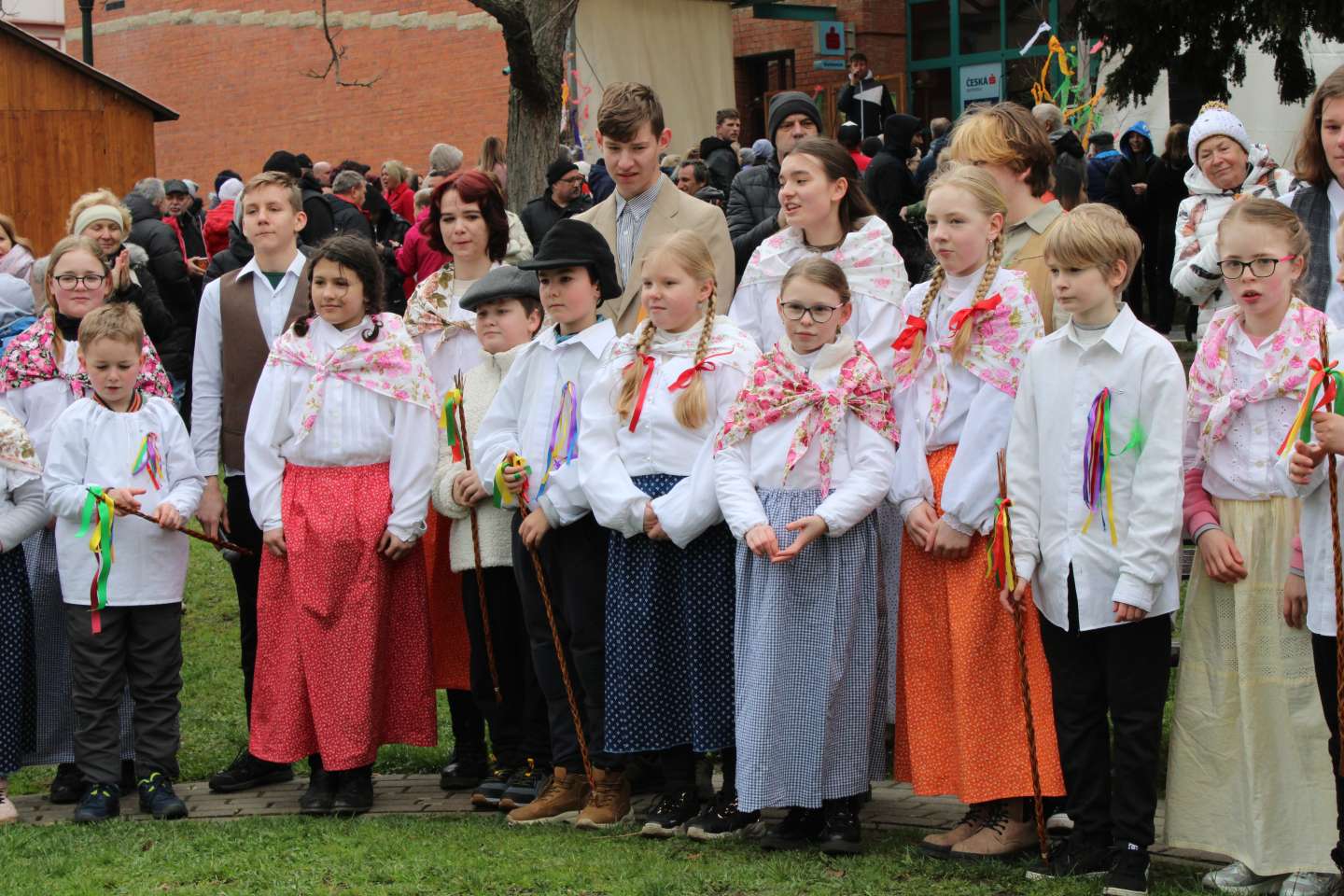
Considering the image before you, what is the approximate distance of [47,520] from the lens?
6445 millimetres

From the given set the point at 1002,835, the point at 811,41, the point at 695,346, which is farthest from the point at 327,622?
the point at 811,41

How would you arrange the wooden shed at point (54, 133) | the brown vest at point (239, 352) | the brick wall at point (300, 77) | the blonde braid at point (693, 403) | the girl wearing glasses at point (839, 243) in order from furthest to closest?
1. the brick wall at point (300, 77)
2. the wooden shed at point (54, 133)
3. the brown vest at point (239, 352)
4. the girl wearing glasses at point (839, 243)
5. the blonde braid at point (693, 403)

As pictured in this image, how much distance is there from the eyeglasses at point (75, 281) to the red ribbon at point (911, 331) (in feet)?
10.9

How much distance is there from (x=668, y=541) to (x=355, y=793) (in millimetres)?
1667

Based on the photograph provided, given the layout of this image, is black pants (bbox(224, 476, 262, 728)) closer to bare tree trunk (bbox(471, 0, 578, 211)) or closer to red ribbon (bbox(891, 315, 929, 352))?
red ribbon (bbox(891, 315, 929, 352))

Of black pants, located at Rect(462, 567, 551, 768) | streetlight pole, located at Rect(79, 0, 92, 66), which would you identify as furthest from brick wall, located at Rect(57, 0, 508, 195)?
black pants, located at Rect(462, 567, 551, 768)

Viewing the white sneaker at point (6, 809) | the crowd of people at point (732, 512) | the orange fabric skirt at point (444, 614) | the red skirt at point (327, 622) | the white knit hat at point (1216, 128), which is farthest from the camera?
the white knit hat at point (1216, 128)

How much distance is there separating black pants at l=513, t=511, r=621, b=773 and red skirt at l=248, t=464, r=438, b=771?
58cm

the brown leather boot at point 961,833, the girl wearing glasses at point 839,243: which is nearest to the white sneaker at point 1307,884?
the brown leather boot at point 961,833

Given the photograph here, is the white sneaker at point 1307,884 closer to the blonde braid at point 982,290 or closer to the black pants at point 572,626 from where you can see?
the blonde braid at point 982,290

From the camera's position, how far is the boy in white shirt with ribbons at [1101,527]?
4723mm

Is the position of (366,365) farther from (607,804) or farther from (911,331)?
(911,331)

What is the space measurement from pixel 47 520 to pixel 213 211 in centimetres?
718

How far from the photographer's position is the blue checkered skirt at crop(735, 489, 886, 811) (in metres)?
5.23
